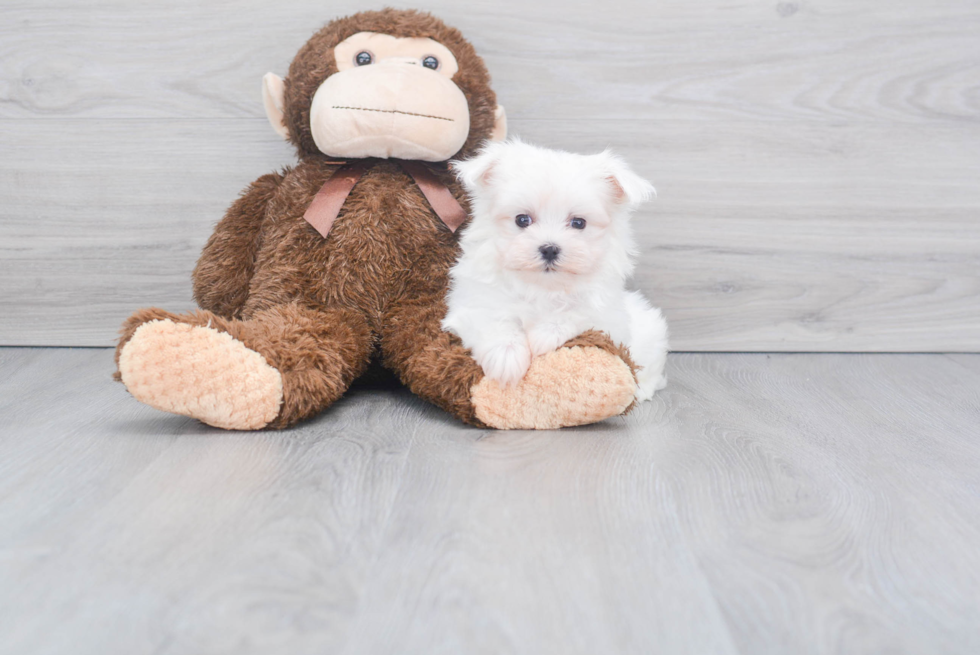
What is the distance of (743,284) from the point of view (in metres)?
1.51

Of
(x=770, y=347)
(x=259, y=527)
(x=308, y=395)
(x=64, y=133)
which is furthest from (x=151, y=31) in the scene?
(x=770, y=347)

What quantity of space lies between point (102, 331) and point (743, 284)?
128 cm

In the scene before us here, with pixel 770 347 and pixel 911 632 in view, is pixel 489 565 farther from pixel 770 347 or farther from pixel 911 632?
pixel 770 347

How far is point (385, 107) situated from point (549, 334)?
0.41 m

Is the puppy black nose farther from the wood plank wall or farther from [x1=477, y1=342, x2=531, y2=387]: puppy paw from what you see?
the wood plank wall

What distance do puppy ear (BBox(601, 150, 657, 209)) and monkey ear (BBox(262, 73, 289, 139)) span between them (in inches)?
21.6

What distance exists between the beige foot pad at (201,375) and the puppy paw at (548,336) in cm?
34

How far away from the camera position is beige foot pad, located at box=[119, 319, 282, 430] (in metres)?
0.92

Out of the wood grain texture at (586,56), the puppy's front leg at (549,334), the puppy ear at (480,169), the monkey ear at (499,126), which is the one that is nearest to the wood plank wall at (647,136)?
the wood grain texture at (586,56)

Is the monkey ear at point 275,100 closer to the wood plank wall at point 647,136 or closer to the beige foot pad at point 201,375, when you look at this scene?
the wood plank wall at point 647,136

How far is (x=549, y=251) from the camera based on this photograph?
3.24 ft

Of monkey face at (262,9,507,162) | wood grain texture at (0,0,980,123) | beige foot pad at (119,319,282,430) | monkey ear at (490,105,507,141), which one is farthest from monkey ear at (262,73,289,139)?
beige foot pad at (119,319,282,430)

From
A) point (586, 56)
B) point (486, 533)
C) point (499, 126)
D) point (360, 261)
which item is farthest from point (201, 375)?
point (586, 56)

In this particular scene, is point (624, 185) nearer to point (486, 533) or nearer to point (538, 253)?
point (538, 253)
